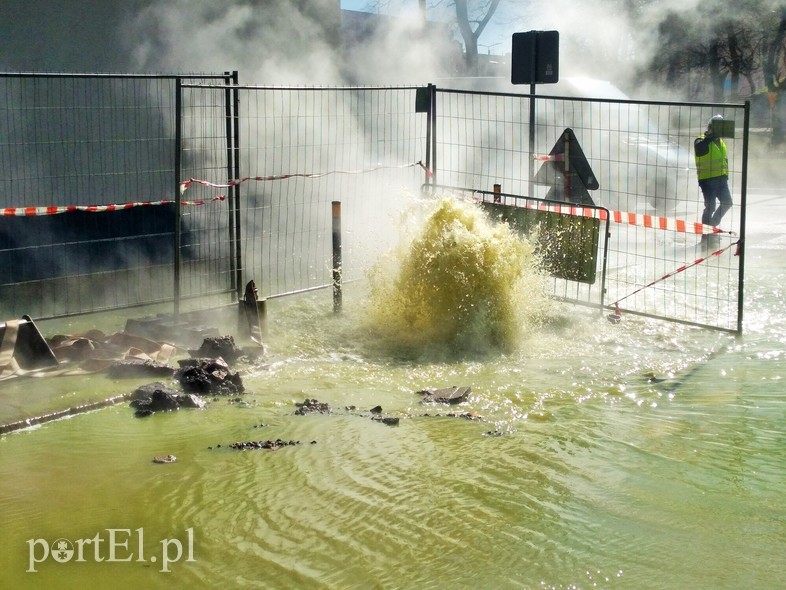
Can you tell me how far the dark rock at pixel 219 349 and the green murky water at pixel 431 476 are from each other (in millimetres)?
308

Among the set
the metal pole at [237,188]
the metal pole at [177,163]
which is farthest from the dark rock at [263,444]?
the metal pole at [237,188]

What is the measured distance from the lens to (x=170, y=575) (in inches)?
168

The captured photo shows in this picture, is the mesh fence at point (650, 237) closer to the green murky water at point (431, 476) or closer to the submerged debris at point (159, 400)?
the green murky water at point (431, 476)

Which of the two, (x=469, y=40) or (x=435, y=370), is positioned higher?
(x=469, y=40)

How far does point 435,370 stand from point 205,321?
8.00 feet

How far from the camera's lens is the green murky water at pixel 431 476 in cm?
439

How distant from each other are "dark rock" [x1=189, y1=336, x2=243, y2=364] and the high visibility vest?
8850 millimetres

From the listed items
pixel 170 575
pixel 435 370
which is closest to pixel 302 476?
pixel 170 575

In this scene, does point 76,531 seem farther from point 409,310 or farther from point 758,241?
point 758,241

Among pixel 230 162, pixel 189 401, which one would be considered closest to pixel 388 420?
pixel 189 401

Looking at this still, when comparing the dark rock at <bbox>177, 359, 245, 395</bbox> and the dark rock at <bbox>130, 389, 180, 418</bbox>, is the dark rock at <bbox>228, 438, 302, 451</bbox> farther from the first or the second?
the dark rock at <bbox>177, 359, 245, 395</bbox>

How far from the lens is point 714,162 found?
13.9 m

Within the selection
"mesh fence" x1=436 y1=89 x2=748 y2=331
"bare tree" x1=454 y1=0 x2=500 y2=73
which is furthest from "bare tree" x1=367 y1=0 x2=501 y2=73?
"mesh fence" x1=436 y1=89 x2=748 y2=331
